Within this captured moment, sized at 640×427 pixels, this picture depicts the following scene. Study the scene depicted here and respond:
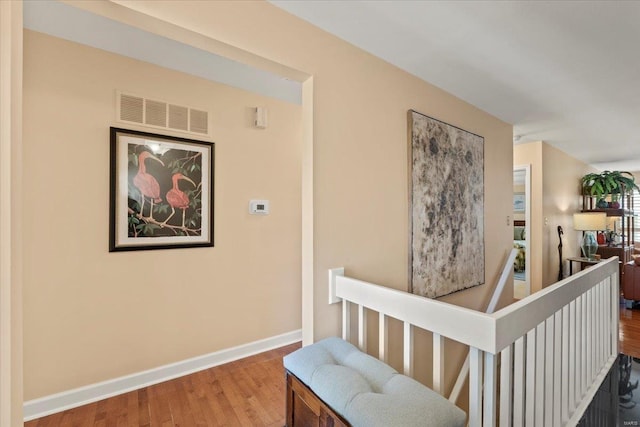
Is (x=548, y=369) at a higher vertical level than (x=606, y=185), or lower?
lower

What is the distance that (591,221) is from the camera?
458 centimetres

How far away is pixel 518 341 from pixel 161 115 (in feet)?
8.08

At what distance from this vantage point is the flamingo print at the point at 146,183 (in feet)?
6.77

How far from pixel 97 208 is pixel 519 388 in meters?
2.44

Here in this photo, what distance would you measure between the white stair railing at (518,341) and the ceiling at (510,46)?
1286 millimetres

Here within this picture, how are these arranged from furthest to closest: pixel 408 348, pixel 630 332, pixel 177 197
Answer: pixel 630 332 < pixel 177 197 < pixel 408 348

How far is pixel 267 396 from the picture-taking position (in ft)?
6.39

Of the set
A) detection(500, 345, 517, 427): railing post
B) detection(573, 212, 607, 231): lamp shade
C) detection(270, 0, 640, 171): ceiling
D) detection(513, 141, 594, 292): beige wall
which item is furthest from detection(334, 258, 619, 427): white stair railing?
detection(573, 212, 607, 231): lamp shade

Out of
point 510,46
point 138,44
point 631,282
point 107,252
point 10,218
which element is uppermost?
point 138,44

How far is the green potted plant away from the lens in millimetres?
4777

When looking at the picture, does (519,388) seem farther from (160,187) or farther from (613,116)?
(613,116)

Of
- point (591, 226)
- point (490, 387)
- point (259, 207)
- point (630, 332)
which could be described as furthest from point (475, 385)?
point (591, 226)

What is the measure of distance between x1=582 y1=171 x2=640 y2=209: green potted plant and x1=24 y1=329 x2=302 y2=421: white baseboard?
5821mm

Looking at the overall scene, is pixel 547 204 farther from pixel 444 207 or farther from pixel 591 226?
pixel 444 207
